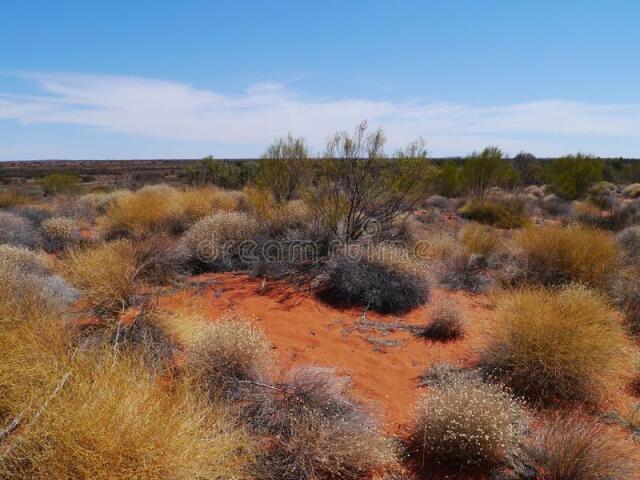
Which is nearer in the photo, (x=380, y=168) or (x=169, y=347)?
(x=169, y=347)

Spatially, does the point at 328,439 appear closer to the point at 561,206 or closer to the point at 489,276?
the point at 489,276

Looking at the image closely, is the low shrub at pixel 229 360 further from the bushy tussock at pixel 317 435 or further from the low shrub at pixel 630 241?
the low shrub at pixel 630 241

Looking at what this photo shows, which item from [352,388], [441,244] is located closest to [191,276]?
[352,388]

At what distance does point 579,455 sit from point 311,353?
2.75 meters

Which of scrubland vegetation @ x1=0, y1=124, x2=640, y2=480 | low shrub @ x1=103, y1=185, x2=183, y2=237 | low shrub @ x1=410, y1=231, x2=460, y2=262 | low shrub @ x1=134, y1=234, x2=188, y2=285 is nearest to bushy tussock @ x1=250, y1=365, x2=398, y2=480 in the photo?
scrubland vegetation @ x1=0, y1=124, x2=640, y2=480

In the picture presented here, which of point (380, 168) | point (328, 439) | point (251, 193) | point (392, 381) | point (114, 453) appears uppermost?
point (380, 168)

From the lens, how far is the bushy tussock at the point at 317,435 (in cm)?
270

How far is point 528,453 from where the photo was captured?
3.04m

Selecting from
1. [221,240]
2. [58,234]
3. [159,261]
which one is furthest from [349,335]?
[58,234]

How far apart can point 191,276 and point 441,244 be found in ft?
18.3

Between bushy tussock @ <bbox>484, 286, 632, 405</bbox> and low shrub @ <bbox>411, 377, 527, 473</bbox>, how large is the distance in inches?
30.8

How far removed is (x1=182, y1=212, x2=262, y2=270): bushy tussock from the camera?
7672 mm

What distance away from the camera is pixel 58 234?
27.7 feet

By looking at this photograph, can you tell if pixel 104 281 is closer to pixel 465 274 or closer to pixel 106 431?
pixel 106 431
